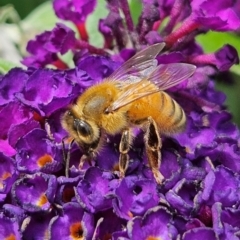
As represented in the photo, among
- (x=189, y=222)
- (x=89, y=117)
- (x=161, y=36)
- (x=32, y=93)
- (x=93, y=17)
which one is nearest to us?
(x=189, y=222)

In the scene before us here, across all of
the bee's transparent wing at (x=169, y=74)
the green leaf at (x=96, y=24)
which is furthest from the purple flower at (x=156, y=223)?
the green leaf at (x=96, y=24)

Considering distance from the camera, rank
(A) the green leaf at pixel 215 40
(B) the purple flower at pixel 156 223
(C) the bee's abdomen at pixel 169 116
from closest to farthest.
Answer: (B) the purple flower at pixel 156 223, (C) the bee's abdomen at pixel 169 116, (A) the green leaf at pixel 215 40

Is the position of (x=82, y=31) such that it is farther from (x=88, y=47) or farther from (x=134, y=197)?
(x=134, y=197)

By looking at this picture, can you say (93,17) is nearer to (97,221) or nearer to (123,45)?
(123,45)

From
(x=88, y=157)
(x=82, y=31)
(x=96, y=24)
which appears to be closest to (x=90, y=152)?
(x=88, y=157)

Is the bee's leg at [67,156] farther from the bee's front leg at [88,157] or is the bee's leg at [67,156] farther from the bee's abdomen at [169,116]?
the bee's abdomen at [169,116]

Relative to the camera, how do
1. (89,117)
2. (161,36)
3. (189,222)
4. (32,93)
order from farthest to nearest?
(161,36) < (32,93) < (89,117) < (189,222)

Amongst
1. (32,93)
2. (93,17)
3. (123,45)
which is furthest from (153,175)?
(93,17)
